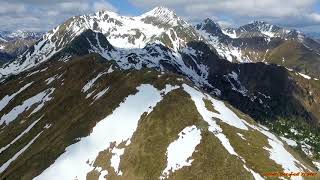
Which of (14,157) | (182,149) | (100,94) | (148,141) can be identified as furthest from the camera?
(100,94)

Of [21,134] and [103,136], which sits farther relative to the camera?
[21,134]

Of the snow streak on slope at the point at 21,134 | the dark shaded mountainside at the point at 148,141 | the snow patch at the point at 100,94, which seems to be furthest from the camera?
the snow patch at the point at 100,94

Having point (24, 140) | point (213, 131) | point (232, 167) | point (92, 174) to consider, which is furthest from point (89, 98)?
point (232, 167)

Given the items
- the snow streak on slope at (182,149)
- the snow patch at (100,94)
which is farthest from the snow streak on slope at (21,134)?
the snow streak on slope at (182,149)

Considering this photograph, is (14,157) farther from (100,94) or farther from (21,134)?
(100,94)

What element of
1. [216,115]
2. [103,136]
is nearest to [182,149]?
[216,115]

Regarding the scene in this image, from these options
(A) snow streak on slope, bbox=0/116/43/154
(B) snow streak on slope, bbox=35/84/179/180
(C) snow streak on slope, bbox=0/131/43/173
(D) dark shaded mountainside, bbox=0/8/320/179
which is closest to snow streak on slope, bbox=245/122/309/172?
(D) dark shaded mountainside, bbox=0/8/320/179

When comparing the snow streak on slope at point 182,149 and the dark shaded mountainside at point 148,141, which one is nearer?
the dark shaded mountainside at point 148,141

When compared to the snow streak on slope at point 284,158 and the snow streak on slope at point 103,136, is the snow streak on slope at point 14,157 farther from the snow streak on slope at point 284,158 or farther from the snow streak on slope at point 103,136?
the snow streak on slope at point 284,158
